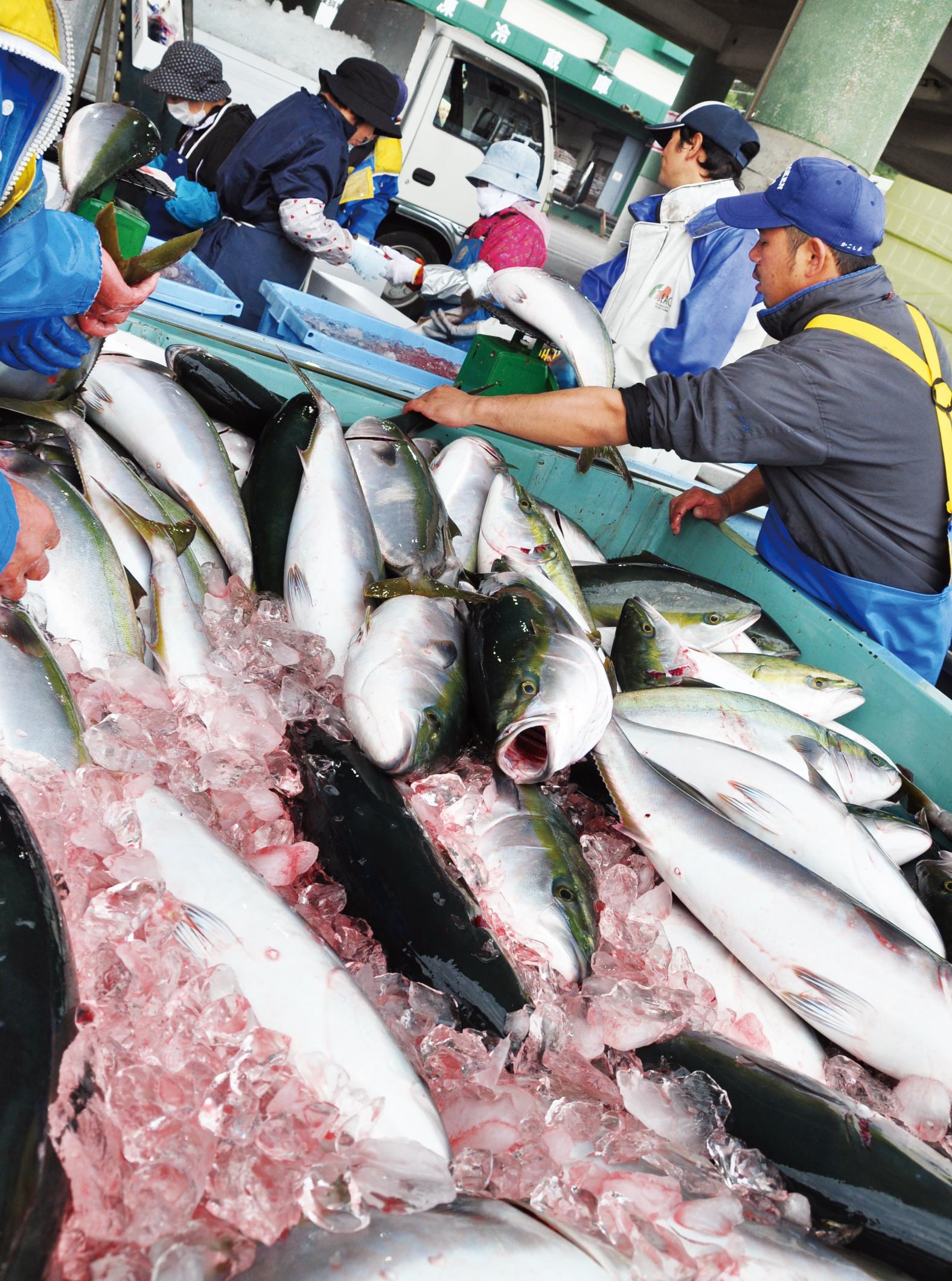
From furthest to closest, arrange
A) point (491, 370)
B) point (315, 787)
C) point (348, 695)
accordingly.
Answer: point (491, 370) → point (348, 695) → point (315, 787)

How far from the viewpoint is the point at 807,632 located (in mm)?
2820

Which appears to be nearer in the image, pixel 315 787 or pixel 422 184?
pixel 315 787

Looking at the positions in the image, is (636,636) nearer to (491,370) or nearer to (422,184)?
(491,370)

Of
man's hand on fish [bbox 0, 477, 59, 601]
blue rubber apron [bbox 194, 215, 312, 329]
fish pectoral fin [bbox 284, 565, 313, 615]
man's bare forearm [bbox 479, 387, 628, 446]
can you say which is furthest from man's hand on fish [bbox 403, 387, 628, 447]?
blue rubber apron [bbox 194, 215, 312, 329]

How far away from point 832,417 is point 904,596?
2.01 ft

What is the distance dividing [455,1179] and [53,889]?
54 cm

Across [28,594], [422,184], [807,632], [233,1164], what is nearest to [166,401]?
[28,594]

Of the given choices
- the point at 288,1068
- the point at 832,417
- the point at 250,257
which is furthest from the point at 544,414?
the point at 250,257

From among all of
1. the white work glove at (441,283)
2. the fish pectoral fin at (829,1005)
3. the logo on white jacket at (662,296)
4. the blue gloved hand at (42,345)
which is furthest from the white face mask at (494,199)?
the fish pectoral fin at (829,1005)

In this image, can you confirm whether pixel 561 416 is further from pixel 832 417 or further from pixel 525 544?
pixel 832 417

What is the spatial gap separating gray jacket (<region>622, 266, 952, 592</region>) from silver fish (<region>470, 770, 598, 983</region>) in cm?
161

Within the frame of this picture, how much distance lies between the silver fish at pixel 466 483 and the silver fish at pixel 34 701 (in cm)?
124

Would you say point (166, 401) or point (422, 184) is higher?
point (422, 184)

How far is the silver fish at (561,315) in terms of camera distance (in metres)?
3.14
